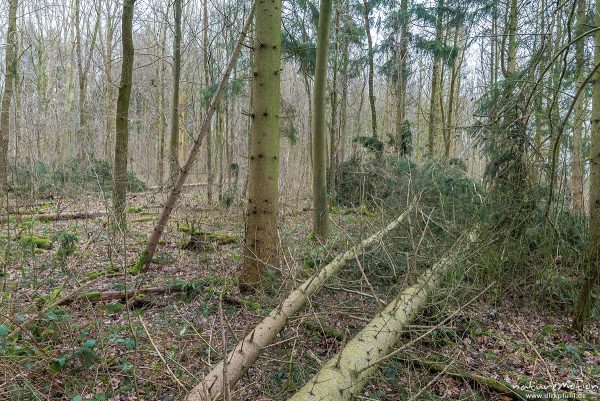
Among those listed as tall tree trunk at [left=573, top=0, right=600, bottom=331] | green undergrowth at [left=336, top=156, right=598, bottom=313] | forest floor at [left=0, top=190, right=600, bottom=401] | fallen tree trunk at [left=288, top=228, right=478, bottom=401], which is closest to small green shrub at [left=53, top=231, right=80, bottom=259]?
forest floor at [left=0, top=190, right=600, bottom=401]

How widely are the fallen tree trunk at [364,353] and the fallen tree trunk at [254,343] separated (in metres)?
0.43

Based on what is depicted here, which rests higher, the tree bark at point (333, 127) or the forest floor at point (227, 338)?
the tree bark at point (333, 127)

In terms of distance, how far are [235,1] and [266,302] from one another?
7148mm

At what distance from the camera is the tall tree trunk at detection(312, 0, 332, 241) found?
6.40 m

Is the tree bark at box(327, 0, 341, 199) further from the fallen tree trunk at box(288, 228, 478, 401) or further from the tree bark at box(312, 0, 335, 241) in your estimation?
the fallen tree trunk at box(288, 228, 478, 401)

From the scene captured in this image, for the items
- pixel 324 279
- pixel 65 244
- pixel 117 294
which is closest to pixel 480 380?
pixel 324 279

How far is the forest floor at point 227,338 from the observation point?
8.87 feet

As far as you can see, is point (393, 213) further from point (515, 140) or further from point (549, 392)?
point (549, 392)

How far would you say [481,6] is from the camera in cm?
1076

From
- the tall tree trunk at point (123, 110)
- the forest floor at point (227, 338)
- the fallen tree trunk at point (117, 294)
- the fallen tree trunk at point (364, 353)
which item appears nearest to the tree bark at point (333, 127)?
the forest floor at point (227, 338)

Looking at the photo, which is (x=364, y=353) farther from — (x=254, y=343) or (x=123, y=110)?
(x=123, y=110)

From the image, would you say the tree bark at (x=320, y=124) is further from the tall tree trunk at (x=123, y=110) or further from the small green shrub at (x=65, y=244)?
the small green shrub at (x=65, y=244)

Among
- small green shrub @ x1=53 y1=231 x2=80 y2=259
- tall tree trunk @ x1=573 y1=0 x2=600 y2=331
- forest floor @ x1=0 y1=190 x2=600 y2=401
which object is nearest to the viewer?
forest floor @ x1=0 y1=190 x2=600 y2=401

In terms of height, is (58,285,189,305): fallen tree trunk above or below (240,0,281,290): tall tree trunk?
below
